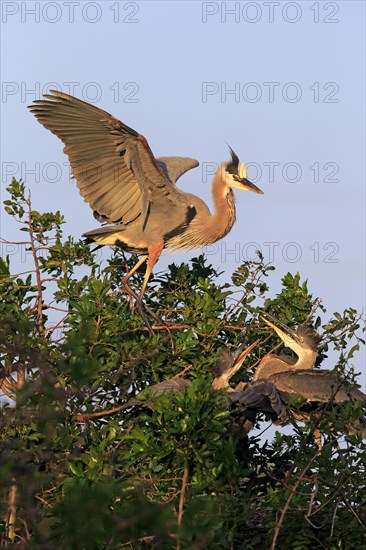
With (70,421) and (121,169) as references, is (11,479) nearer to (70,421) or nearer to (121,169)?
(70,421)

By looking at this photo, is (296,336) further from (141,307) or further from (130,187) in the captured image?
(130,187)

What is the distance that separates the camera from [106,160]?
825 cm

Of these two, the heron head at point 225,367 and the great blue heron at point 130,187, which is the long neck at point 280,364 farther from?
the great blue heron at point 130,187

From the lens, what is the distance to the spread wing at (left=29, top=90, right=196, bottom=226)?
7.87m

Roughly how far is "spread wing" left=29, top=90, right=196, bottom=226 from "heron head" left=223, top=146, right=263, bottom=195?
92 cm

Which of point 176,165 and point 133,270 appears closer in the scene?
point 133,270

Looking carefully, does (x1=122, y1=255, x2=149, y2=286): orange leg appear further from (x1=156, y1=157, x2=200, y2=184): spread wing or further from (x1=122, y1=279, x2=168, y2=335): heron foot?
(x1=156, y1=157, x2=200, y2=184): spread wing

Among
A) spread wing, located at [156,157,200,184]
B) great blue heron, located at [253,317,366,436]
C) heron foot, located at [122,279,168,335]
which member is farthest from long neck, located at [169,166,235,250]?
great blue heron, located at [253,317,366,436]

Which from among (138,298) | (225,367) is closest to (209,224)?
(138,298)

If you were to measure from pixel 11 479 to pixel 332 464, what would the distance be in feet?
7.93

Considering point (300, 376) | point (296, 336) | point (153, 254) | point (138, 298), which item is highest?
point (153, 254)

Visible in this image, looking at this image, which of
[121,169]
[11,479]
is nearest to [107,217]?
[121,169]

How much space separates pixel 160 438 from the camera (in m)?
5.34

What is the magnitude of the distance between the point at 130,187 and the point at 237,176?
150 cm
